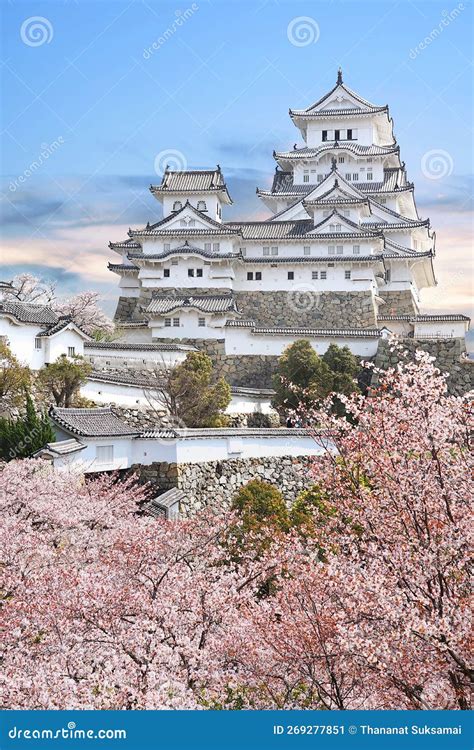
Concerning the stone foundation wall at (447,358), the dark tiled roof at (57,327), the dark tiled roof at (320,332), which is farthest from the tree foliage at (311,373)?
the dark tiled roof at (57,327)

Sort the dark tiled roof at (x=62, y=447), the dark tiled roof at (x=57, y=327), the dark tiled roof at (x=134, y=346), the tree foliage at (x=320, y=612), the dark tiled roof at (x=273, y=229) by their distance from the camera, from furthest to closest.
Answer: the dark tiled roof at (x=273, y=229)
the dark tiled roof at (x=134, y=346)
the dark tiled roof at (x=57, y=327)
the dark tiled roof at (x=62, y=447)
the tree foliage at (x=320, y=612)

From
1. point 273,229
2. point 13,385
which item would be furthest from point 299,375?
point 273,229

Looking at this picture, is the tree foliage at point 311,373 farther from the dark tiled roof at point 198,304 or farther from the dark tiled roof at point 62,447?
the dark tiled roof at point 62,447

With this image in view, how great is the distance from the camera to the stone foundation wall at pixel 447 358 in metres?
27.0

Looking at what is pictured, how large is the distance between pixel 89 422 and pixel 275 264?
17.1 m

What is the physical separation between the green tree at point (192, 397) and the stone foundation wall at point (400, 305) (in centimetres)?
1387

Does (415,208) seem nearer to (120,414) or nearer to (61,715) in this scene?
(120,414)

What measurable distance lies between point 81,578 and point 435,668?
4.12 meters

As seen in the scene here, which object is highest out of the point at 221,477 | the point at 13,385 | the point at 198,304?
the point at 198,304

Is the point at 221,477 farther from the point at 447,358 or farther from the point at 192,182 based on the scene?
the point at 192,182

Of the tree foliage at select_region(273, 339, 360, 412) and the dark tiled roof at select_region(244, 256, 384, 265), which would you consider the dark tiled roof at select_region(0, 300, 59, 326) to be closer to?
the tree foliage at select_region(273, 339, 360, 412)

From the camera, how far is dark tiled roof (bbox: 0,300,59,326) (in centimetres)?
2152

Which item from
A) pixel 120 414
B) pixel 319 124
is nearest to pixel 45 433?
pixel 120 414

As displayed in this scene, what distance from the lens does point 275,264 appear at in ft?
111
